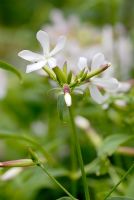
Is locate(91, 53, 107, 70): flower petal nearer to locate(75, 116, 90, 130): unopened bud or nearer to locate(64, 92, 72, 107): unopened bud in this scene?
locate(64, 92, 72, 107): unopened bud

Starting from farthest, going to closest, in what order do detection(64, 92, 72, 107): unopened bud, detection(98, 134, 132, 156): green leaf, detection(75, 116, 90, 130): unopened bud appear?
1. detection(75, 116, 90, 130): unopened bud
2. detection(98, 134, 132, 156): green leaf
3. detection(64, 92, 72, 107): unopened bud

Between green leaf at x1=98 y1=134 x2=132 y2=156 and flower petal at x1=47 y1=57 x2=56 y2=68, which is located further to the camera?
green leaf at x1=98 y1=134 x2=132 y2=156

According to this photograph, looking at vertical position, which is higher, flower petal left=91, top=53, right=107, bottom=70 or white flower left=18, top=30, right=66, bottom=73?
white flower left=18, top=30, right=66, bottom=73

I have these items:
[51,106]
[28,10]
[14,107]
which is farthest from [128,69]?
[28,10]

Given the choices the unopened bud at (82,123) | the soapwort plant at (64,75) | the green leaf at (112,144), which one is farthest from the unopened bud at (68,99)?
the unopened bud at (82,123)

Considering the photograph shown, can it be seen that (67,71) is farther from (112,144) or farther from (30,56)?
(112,144)

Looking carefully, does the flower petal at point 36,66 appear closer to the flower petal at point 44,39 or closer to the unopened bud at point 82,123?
the flower petal at point 44,39

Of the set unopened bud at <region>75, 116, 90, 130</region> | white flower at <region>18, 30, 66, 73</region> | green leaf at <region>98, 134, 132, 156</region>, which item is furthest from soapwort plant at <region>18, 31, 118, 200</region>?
unopened bud at <region>75, 116, 90, 130</region>

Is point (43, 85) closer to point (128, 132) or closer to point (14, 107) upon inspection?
point (14, 107)

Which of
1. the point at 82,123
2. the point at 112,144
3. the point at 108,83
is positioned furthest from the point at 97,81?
the point at 82,123

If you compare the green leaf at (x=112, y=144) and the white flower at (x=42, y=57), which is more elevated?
the white flower at (x=42, y=57)
